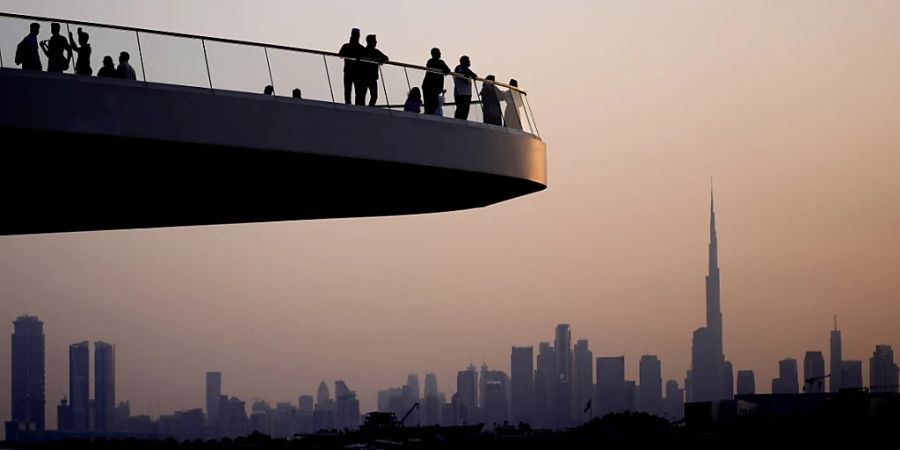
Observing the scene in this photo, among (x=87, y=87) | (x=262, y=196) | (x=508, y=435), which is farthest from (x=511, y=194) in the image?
(x=508, y=435)

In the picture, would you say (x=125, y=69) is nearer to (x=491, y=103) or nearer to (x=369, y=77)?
(x=369, y=77)

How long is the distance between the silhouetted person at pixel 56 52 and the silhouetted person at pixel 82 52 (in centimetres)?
12

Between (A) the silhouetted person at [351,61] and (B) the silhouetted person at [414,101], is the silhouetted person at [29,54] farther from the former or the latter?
(B) the silhouetted person at [414,101]

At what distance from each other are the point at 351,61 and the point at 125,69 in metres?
4.26

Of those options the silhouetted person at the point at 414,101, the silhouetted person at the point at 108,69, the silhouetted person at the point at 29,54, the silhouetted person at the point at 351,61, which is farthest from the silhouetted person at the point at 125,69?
the silhouetted person at the point at 414,101

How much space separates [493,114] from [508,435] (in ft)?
212

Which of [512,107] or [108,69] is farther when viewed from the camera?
[512,107]

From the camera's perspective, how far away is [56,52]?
2297 cm

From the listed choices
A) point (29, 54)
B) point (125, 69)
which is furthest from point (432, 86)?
point (29, 54)

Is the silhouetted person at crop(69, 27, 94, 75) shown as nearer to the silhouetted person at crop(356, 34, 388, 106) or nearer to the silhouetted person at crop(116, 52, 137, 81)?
the silhouetted person at crop(116, 52, 137, 81)

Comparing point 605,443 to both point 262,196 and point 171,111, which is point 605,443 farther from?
point 171,111

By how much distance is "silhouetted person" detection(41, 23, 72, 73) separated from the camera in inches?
899

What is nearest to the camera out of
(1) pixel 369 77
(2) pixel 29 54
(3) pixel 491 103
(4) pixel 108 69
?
(2) pixel 29 54

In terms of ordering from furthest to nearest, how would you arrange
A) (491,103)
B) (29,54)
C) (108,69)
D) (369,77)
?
(491,103)
(369,77)
(108,69)
(29,54)
